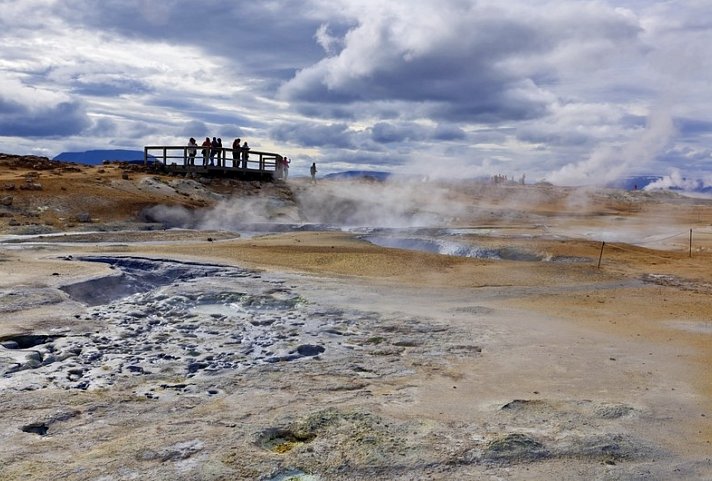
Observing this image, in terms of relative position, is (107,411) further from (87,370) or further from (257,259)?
(257,259)

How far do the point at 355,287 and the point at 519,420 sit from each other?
582cm

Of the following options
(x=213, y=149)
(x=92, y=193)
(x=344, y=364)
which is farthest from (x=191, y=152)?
(x=344, y=364)

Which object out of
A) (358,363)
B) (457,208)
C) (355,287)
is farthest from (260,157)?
(358,363)

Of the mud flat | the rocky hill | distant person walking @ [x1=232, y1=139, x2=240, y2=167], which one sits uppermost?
distant person walking @ [x1=232, y1=139, x2=240, y2=167]

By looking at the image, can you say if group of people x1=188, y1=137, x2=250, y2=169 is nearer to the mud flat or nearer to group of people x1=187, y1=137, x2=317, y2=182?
group of people x1=187, y1=137, x2=317, y2=182

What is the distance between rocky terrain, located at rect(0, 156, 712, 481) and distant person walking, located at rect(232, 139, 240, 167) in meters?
14.0

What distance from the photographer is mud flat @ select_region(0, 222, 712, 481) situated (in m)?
4.18

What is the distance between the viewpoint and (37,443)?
4270mm

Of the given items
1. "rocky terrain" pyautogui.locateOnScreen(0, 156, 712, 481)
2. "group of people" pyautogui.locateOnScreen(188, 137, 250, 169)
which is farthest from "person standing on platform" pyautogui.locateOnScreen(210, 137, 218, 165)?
"rocky terrain" pyautogui.locateOnScreen(0, 156, 712, 481)

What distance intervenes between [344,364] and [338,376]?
40cm

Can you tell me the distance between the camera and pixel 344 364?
6348 mm

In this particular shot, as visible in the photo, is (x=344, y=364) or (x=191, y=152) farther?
(x=191, y=152)

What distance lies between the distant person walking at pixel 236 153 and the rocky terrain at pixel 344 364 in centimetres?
1403

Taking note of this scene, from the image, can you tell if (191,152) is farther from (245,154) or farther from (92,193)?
(92,193)
